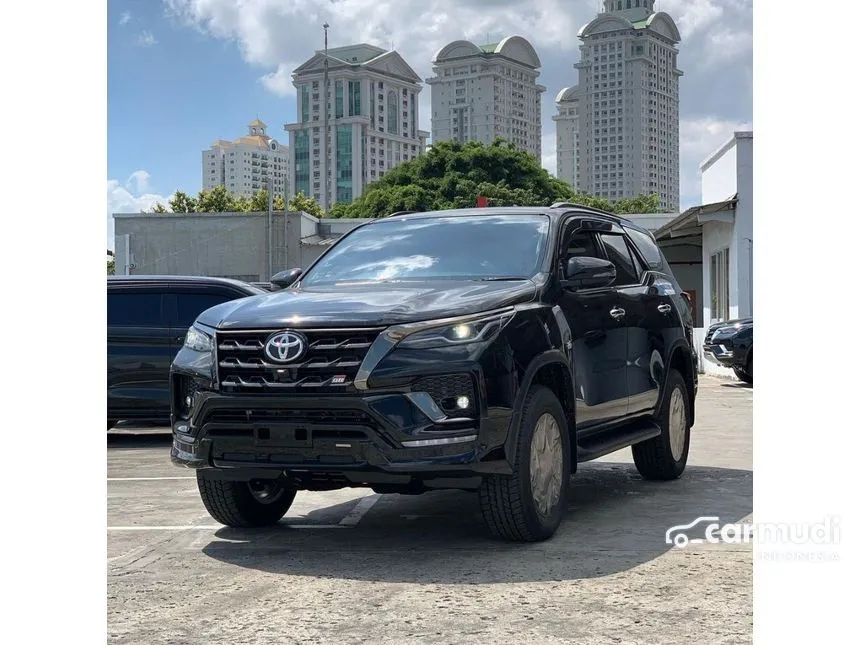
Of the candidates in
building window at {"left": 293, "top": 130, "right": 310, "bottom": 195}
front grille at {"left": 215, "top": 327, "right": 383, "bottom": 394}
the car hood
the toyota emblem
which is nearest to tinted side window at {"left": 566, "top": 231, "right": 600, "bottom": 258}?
the car hood

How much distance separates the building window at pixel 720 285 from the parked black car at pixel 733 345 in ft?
16.6

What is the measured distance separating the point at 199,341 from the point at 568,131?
16121 cm

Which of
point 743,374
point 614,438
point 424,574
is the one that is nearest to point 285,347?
point 424,574

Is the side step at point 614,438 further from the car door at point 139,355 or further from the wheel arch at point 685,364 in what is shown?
the car door at point 139,355

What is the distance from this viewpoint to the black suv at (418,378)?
5602mm

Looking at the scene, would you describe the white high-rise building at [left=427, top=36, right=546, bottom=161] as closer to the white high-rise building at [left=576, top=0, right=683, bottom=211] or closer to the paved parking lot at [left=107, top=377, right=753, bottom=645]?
the white high-rise building at [left=576, top=0, right=683, bottom=211]

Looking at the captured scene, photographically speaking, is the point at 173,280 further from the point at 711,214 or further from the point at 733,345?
the point at 711,214

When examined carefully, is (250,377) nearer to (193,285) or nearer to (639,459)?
(639,459)

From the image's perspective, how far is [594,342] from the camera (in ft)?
23.3

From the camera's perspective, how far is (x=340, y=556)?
5.98 meters

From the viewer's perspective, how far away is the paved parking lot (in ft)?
14.8

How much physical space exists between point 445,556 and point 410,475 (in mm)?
556

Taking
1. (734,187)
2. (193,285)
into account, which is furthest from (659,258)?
(734,187)

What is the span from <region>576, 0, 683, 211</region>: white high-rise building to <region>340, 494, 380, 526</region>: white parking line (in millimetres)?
110321
